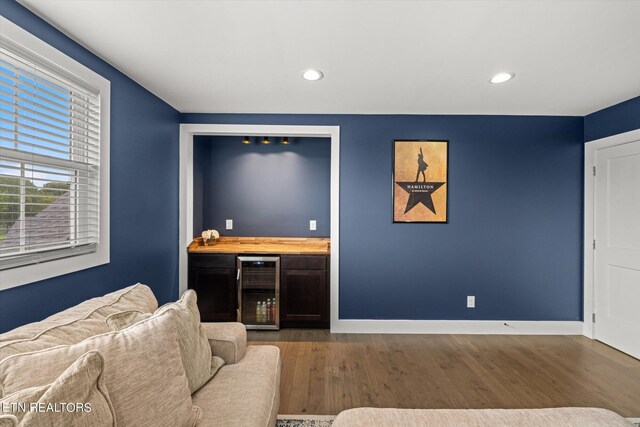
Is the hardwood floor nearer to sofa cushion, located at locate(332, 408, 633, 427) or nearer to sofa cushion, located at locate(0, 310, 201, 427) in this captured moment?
sofa cushion, located at locate(332, 408, 633, 427)

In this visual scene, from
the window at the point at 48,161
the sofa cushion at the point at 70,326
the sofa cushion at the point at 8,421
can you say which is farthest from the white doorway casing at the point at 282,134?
the sofa cushion at the point at 8,421

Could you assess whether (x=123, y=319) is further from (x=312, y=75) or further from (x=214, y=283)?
(x=214, y=283)

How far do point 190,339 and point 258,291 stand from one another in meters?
2.22

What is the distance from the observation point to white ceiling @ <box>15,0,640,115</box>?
68.5 inches

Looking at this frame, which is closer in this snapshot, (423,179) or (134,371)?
(134,371)

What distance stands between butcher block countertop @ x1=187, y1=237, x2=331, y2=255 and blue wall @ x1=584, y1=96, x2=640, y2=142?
3.16 meters

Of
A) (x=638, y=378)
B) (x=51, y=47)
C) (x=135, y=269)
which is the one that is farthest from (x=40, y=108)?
(x=638, y=378)

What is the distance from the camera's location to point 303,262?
3.71 m

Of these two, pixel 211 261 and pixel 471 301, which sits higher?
pixel 211 261

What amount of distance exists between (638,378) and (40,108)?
4712 millimetres

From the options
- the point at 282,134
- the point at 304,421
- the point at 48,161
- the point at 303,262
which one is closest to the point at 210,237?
the point at 303,262

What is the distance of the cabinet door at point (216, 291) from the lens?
3693 millimetres

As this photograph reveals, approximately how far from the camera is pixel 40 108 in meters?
1.79

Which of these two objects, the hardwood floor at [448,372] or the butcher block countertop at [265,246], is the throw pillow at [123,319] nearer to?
the hardwood floor at [448,372]
